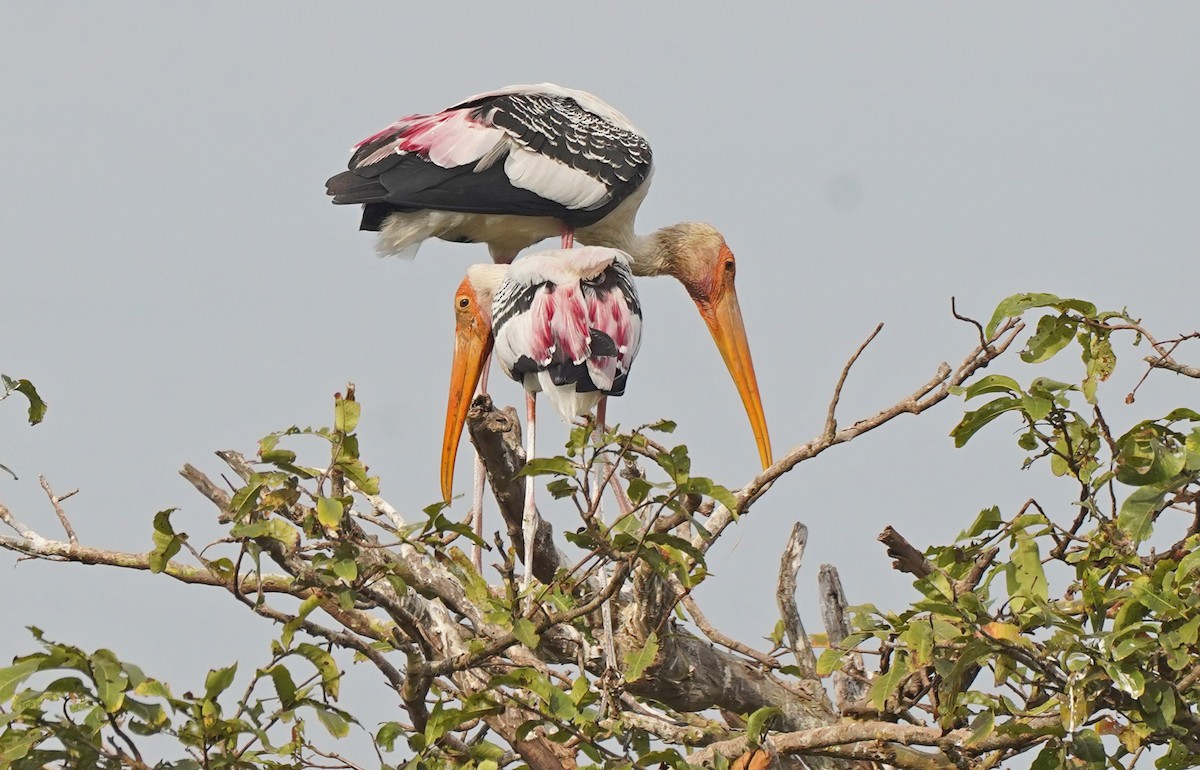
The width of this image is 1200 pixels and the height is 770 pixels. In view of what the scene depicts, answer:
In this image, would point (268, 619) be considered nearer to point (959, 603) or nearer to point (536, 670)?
point (536, 670)

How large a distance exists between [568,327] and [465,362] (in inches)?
46.5

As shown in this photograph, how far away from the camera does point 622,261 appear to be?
18.5 ft

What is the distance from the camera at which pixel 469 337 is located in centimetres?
637

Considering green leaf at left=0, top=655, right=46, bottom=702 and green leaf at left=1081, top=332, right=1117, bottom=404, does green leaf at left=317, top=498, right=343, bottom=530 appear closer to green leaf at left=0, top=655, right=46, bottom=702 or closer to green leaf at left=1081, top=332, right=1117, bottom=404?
green leaf at left=0, top=655, right=46, bottom=702

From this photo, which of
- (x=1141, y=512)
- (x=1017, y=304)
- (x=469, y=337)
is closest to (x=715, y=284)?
(x=469, y=337)

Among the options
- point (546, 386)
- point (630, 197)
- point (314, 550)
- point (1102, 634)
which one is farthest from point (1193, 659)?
point (630, 197)

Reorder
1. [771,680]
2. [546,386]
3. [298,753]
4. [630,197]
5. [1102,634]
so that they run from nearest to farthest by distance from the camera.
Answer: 1. [1102,634]
2. [298,753]
3. [771,680]
4. [546,386]
5. [630,197]

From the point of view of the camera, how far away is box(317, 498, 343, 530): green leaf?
3066 mm

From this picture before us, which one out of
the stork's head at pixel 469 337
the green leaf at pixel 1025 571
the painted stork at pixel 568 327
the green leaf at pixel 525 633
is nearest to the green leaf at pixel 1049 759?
the green leaf at pixel 1025 571

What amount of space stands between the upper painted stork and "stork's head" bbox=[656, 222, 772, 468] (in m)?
0.66

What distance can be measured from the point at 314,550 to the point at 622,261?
2655 millimetres

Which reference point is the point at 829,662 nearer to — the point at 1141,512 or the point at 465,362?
the point at 1141,512

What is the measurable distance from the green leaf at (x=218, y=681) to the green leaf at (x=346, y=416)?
50 centimetres

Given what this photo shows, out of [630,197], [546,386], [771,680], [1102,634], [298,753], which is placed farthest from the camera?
[630,197]
